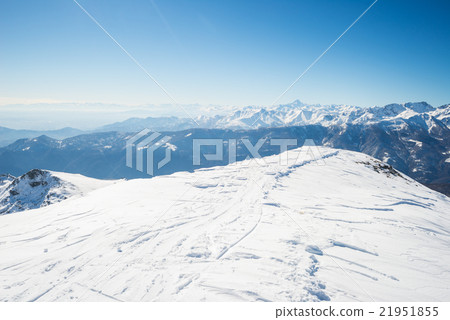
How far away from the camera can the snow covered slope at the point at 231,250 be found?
624 cm

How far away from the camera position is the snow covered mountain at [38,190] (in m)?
52.4

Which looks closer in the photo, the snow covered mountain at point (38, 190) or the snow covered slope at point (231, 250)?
the snow covered slope at point (231, 250)

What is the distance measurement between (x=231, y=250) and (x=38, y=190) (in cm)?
7275

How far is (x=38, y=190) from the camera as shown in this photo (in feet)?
190

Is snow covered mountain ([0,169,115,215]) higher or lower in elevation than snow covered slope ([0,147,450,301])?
lower

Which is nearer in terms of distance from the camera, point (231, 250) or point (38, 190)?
point (231, 250)

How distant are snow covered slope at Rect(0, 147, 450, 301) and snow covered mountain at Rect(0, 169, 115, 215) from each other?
50473 mm

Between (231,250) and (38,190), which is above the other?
(231,250)

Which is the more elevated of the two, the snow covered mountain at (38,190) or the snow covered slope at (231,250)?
the snow covered slope at (231,250)

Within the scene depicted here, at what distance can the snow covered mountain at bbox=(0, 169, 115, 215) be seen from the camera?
52369 millimetres

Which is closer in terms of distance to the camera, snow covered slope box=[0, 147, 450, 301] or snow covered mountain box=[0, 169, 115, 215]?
snow covered slope box=[0, 147, 450, 301]

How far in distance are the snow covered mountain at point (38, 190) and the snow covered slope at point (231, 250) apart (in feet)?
166

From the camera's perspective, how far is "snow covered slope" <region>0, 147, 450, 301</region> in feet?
20.5
